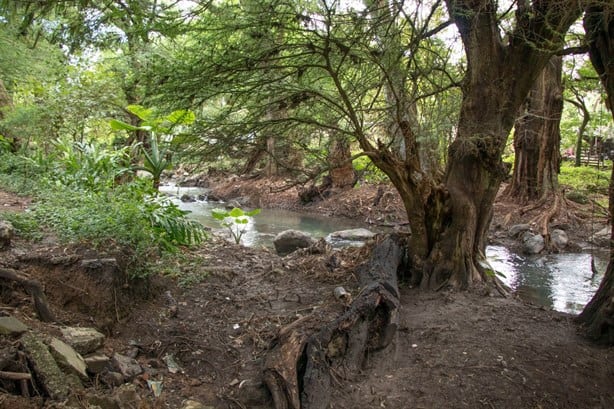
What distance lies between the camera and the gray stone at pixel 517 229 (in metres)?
10.1

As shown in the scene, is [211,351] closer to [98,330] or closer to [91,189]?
[98,330]

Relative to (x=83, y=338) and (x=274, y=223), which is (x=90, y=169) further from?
(x=274, y=223)

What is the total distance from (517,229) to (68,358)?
33.3 ft

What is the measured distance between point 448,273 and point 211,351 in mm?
2692

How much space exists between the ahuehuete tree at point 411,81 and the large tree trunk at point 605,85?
194mm

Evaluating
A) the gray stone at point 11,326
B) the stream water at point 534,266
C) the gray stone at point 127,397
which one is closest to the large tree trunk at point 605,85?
the stream water at point 534,266

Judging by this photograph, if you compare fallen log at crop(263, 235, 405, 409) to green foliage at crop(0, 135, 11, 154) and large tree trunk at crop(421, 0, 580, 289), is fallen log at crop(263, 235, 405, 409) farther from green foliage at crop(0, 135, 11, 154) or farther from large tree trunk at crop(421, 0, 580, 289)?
green foliage at crop(0, 135, 11, 154)

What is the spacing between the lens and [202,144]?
4.05 m

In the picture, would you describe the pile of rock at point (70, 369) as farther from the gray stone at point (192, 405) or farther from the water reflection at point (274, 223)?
the water reflection at point (274, 223)

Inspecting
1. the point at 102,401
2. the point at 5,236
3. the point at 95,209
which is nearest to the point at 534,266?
the point at 95,209

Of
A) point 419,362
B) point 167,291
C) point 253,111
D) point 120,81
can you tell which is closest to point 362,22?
point 253,111

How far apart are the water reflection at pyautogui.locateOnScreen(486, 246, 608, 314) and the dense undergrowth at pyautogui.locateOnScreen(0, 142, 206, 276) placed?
4.80 meters

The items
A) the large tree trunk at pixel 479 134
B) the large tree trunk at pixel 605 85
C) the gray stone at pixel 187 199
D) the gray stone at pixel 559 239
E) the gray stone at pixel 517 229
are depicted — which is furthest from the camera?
the gray stone at pixel 187 199

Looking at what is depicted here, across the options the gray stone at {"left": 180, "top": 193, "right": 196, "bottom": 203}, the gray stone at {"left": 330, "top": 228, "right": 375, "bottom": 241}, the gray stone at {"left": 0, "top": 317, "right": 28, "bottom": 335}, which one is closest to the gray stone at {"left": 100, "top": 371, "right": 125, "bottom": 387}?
the gray stone at {"left": 0, "top": 317, "right": 28, "bottom": 335}
